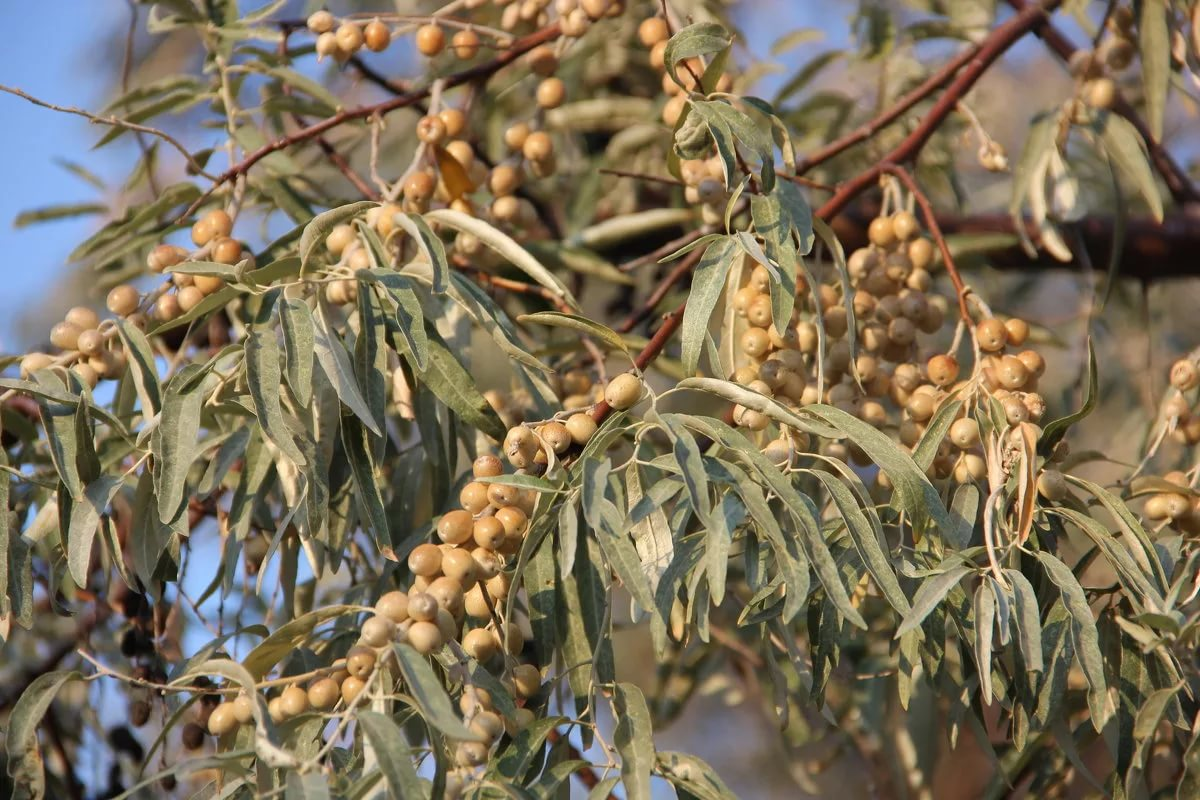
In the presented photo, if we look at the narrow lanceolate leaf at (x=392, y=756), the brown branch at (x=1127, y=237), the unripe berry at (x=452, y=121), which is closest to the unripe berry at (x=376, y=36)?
the unripe berry at (x=452, y=121)

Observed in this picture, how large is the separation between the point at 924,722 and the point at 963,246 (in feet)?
1.92

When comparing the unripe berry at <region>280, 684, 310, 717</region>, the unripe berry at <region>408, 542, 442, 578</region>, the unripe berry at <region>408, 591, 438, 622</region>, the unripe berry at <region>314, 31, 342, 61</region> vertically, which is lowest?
the unripe berry at <region>280, 684, 310, 717</region>

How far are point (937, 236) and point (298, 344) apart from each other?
0.57 m

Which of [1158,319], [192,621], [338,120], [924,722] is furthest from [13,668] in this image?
[1158,319]

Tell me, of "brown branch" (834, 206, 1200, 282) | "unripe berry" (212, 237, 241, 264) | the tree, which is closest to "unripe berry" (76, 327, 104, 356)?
the tree

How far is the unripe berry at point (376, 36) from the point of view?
1211mm

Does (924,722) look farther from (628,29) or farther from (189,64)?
(189,64)

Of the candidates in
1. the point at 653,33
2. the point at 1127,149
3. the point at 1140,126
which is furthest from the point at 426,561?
the point at 1140,126

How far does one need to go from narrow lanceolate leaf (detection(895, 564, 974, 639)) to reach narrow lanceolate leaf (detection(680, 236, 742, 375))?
0.21 m

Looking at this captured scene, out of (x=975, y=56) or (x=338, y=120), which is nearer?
(x=338, y=120)

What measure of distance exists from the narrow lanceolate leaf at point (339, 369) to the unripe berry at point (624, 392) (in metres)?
0.16

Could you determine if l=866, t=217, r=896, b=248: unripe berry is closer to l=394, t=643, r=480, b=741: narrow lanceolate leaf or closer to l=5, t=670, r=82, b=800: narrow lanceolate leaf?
l=394, t=643, r=480, b=741: narrow lanceolate leaf

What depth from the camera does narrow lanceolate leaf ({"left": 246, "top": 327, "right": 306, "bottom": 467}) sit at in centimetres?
80

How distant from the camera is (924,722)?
1.27 meters
